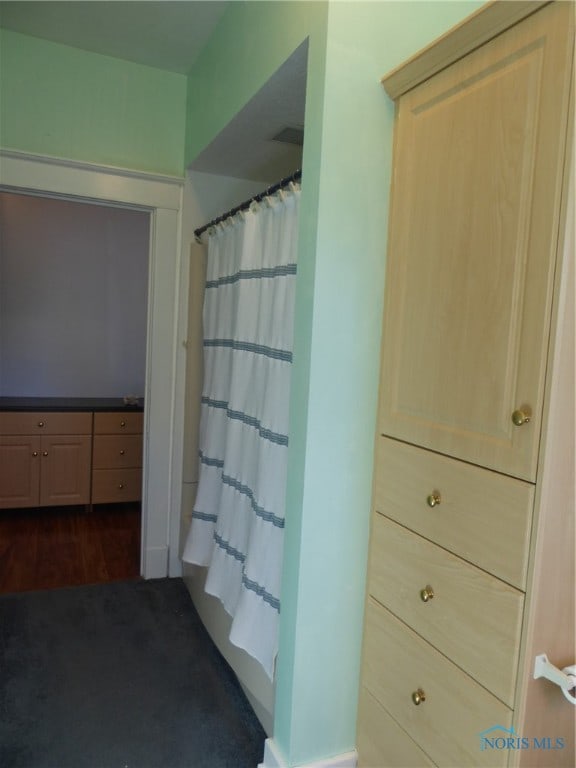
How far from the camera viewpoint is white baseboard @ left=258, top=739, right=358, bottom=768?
151 cm

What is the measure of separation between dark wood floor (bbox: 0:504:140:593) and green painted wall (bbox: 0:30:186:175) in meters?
2.06

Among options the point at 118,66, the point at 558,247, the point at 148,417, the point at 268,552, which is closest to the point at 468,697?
the point at 268,552

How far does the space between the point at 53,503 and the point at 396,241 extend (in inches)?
124

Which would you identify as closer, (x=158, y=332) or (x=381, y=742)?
(x=381, y=742)

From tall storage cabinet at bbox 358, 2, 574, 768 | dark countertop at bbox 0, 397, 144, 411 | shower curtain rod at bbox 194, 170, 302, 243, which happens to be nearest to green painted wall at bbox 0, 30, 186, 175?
shower curtain rod at bbox 194, 170, 302, 243

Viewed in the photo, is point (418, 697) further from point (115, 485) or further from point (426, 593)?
point (115, 485)

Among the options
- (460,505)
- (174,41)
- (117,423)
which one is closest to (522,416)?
(460,505)

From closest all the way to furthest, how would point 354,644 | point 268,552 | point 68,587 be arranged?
point 354,644, point 268,552, point 68,587

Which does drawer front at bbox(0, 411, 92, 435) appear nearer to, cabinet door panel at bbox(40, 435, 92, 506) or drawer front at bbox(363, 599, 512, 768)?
cabinet door panel at bbox(40, 435, 92, 506)

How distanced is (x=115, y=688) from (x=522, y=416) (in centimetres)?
173

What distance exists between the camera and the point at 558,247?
979 mm

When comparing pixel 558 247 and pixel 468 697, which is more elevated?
pixel 558 247

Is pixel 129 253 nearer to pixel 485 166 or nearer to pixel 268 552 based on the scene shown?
pixel 268 552

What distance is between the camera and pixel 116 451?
12.3 feet
